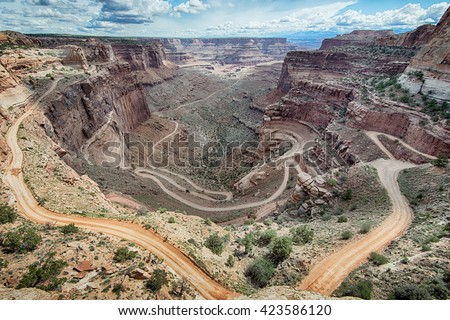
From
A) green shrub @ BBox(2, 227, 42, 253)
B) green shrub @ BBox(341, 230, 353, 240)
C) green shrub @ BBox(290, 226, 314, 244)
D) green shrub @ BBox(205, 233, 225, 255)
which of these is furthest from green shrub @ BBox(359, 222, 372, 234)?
green shrub @ BBox(2, 227, 42, 253)

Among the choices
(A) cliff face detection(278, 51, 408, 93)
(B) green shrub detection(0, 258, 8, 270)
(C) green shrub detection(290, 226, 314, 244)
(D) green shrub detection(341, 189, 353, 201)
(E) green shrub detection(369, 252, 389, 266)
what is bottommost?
(D) green shrub detection(341, 189, 353, 201)

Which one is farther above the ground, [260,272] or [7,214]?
[7,214]

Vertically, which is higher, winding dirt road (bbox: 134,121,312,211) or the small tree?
the small tree

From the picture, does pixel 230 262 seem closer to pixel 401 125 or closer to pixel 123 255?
pixel 123 255

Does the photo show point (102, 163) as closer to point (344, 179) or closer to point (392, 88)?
point (344, 179)

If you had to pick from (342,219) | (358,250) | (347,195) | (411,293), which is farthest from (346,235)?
(347,195)

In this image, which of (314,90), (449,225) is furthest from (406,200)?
(314,90)

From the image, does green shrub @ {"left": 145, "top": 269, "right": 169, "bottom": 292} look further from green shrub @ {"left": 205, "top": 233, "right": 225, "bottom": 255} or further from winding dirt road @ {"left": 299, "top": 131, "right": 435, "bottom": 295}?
winding dirt road @ {"left": 299, "top": 131, "right": 435, "bottom": 295}

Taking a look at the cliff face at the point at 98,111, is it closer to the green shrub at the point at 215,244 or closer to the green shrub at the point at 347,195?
the green shrub at the point at 215,244
